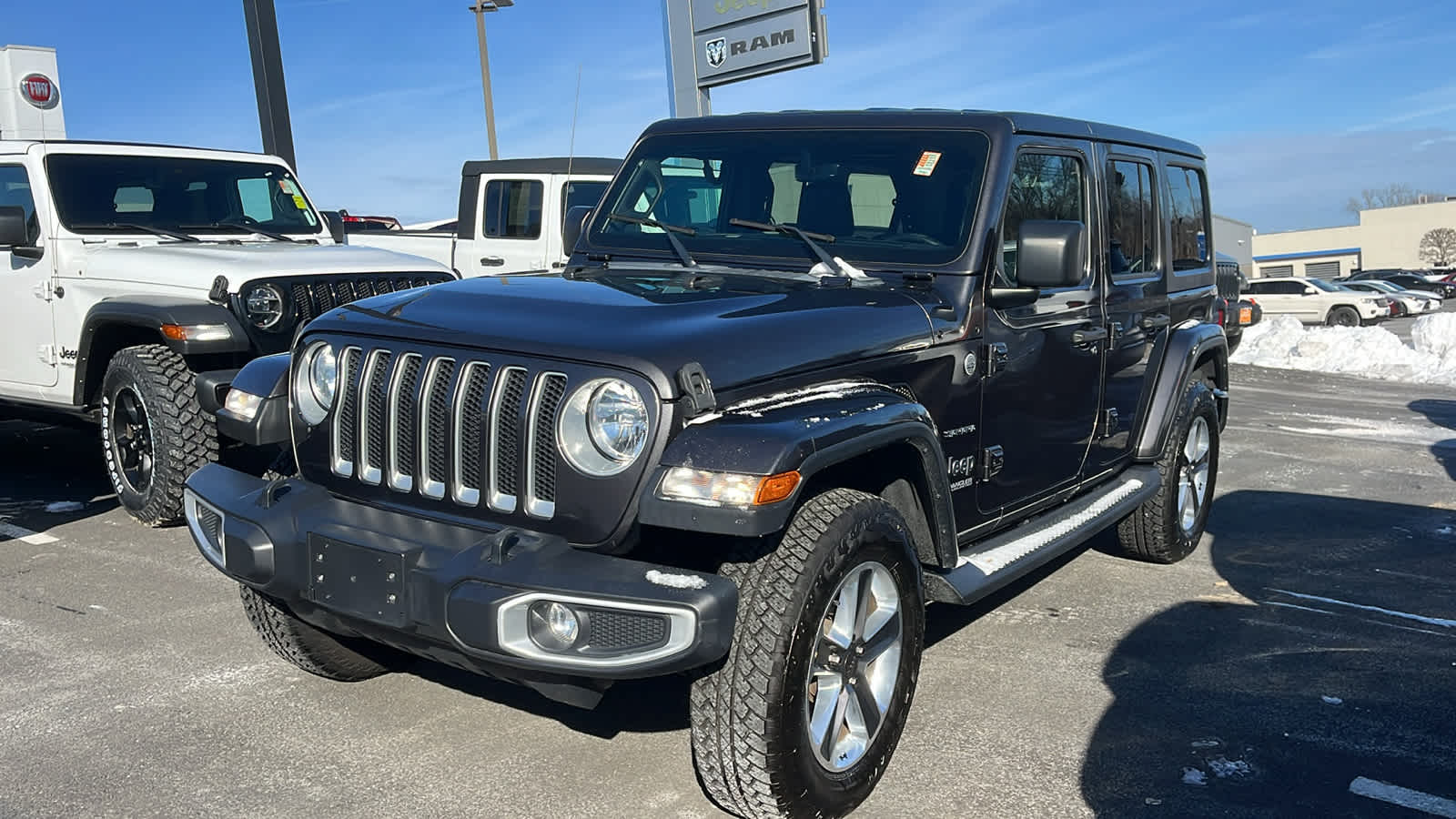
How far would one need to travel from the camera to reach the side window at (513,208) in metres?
10.9

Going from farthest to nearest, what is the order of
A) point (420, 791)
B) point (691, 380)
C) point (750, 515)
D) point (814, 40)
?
point (814, 40)
point (420, 791)
point (691, 380)
point (750, 515)

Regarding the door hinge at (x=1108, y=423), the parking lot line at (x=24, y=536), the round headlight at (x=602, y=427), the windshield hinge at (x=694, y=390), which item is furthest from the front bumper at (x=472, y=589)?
the parking lot line at (x=24, y=536)

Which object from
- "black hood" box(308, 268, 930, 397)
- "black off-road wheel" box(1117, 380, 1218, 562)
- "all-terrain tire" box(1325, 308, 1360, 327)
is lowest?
"all-terrain tire" box(1325, 308, 1360, 327)

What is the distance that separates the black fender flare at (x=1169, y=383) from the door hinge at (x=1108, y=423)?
29 centimetres

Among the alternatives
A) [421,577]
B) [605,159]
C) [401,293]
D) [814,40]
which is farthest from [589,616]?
[814,40]

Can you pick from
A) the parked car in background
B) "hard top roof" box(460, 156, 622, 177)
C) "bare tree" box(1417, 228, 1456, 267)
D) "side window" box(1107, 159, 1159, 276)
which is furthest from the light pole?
"bare tree" box(1417, 228, 1456, 267)

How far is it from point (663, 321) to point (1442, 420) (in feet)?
36.0

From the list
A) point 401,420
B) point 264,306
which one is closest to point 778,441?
point 401,420

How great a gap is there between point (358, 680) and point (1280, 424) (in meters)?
9.40

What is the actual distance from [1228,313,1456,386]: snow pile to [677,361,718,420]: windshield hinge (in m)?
15.5

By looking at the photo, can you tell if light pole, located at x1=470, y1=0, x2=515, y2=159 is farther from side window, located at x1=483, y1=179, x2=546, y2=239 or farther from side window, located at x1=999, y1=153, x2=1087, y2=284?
side window, located at x1=999, y1=153, x2=1087, y2=284

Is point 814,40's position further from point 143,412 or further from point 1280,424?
point 143,412

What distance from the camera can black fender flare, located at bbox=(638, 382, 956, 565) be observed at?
8.82 ft

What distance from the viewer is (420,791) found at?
3.29 m
